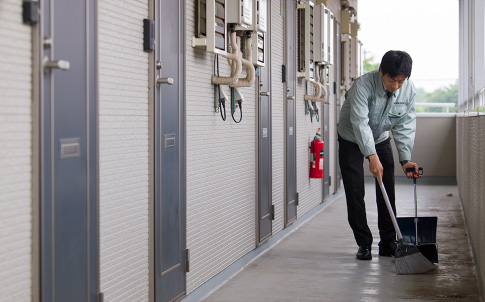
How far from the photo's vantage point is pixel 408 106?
175 inches

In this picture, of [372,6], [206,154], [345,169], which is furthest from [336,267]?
[372,6]

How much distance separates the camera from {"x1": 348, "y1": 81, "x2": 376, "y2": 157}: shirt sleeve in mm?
4152

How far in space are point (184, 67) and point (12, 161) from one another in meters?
1.41

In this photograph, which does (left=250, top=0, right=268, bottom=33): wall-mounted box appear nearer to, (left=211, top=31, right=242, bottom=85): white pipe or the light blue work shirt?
(left=211, top=31, right=242, bottom=85): white pipe

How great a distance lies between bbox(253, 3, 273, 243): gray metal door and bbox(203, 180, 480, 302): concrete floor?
0.23m

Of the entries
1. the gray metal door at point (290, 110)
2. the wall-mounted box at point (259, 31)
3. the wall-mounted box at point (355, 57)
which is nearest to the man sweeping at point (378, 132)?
the wall-mounted box at point (259, 31)

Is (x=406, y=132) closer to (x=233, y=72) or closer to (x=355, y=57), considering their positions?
(x=233, y=72)

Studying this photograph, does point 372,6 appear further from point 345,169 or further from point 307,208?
point 345,169

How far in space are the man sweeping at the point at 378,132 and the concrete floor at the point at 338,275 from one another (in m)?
0.26

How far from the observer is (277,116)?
5176mm

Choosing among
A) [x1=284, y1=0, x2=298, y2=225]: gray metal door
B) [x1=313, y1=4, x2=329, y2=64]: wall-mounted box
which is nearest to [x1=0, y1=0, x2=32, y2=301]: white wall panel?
[x1=284, y1=0, x2=298, y2=225]: gray metal door

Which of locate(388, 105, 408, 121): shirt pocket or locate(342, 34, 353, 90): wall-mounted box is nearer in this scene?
locate(388, 105, 408, 121): shirt pocket

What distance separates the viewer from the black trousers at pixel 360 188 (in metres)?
4.51

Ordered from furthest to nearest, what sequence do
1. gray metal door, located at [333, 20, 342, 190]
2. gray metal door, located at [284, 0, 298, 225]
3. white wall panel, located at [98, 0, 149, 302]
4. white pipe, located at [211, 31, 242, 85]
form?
gray metal door, located at [333, 20, 342, 190], gray metal door, located at [284, 0, 298, 225], white pipe, located at [211, 31, 242, 85], white wall panel, located at [98, 0, 149, 302]
